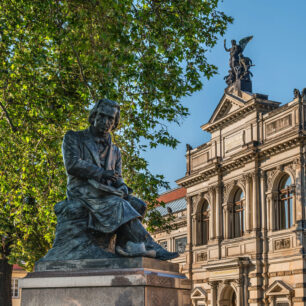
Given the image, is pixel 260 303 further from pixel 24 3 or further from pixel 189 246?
pixel 24 3

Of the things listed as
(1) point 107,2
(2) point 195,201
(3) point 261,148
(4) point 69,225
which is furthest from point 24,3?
(2) point 195,201

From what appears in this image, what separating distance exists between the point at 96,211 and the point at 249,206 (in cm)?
2686

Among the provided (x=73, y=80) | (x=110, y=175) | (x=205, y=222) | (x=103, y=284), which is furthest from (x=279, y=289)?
(x=103, y=284)

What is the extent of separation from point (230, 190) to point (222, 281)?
4.89 metres

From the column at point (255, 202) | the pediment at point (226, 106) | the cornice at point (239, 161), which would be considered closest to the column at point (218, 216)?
the cornice at point (239, 161)

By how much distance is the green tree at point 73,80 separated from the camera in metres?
12.2

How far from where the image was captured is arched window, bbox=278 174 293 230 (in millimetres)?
29312

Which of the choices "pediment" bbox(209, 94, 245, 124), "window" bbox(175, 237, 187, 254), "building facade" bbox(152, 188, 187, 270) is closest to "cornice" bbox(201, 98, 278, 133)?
"pediment" bbox(209, 94, 245, 124)

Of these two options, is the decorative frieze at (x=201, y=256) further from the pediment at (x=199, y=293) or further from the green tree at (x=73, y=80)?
the green tree at (x=73, y=80)

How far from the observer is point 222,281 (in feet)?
109

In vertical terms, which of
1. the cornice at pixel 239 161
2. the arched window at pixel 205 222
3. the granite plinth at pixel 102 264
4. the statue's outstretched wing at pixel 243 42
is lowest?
the granite plinth at pixel 102 264

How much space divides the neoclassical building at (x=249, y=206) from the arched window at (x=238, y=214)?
0.18 feet

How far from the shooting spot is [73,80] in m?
14.7

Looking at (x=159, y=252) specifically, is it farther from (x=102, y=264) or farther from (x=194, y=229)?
(x=194, y=229)
